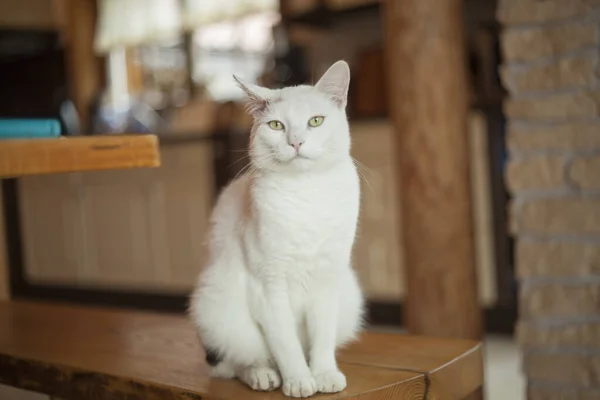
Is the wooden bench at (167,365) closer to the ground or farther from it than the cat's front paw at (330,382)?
closer to the ground

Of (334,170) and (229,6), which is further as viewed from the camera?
(229,6)

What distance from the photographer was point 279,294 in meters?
1.07

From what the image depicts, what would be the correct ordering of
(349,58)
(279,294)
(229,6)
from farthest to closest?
(229,6), (349,58), (279,294)

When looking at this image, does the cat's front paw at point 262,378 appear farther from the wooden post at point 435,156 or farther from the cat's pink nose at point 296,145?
the wooden post at point 435,156

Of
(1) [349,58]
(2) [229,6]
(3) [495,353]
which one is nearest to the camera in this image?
(3) [495,353]

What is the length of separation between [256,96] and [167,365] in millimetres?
497

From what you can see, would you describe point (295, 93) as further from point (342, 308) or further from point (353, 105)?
point (353, 105)

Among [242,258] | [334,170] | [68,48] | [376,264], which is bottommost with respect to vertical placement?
[376,264]

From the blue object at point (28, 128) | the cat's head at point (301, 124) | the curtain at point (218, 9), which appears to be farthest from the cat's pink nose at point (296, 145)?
the curtain at point (218, 9)

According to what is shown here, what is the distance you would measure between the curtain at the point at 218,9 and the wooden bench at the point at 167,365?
315cm

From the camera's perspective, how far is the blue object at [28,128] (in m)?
1.13

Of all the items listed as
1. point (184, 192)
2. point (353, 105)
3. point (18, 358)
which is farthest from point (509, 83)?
point (184, 192)

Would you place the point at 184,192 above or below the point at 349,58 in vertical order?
below

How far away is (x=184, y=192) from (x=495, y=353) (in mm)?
2150
